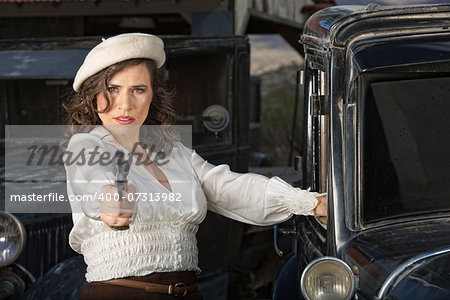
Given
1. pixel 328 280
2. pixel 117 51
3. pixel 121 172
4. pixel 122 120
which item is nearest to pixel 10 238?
pixel 122 120

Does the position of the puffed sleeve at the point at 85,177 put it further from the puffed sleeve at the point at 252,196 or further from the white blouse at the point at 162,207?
the puffed sleeve at the point at 252,196

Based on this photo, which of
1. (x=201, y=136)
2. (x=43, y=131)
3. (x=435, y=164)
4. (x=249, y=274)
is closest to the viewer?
(x=435, y=164)

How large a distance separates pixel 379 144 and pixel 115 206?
103cm

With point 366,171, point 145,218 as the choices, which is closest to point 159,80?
point 145,218

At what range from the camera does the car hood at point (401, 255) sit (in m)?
2.12

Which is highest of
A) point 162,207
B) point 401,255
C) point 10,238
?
point 162,207

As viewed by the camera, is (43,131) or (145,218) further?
(43,131)

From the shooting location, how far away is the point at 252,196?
8.12 feet

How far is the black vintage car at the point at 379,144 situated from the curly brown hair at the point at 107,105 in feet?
1.75

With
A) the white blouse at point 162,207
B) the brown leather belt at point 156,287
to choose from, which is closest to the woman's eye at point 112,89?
the white blouse at point 162,207

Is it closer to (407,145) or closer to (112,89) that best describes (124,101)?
(112,89)

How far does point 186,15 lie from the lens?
6.59 meters

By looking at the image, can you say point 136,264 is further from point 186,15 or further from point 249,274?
point 186,15

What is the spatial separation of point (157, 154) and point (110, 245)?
0.37m
